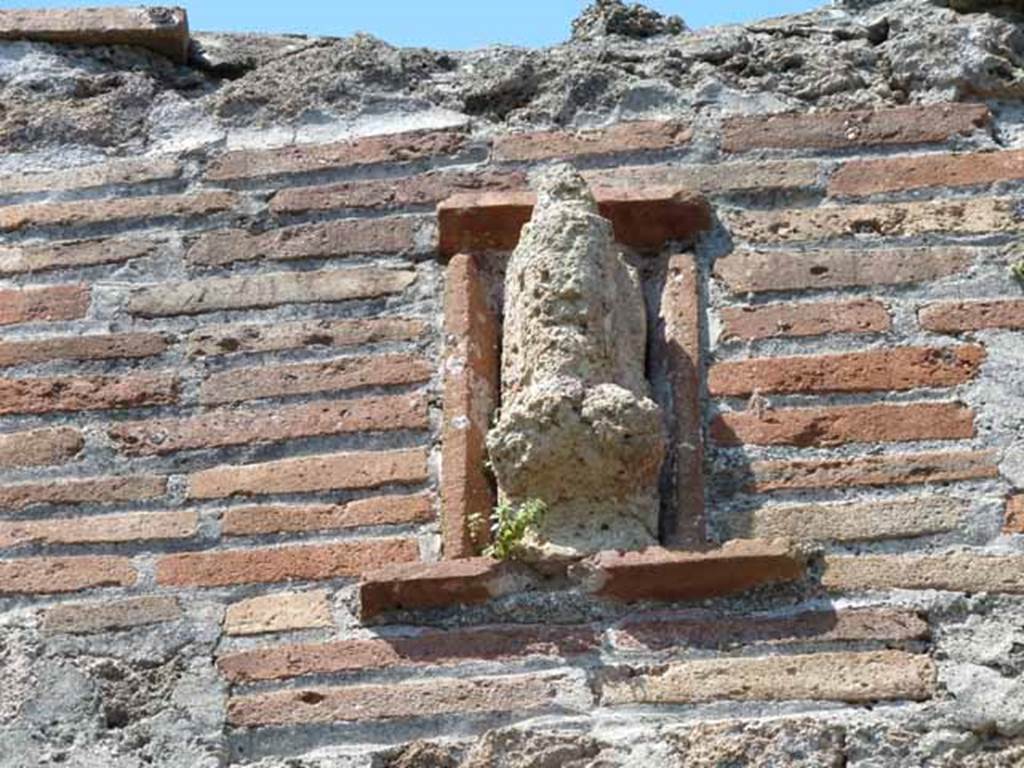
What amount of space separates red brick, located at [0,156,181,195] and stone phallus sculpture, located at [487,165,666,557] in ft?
2.51

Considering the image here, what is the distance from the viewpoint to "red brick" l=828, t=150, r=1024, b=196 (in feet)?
13.8

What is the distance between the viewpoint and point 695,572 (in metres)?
3.68

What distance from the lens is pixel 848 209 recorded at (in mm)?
4180

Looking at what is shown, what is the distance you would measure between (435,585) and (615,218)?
80 centimetres

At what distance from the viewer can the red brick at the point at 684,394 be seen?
3.81m

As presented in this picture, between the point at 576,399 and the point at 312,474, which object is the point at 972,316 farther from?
the point at 312,474

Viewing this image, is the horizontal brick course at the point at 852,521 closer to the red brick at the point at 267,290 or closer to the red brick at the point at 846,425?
the red brick at the point at 846,425

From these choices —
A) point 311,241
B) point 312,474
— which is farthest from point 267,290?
point 312,474

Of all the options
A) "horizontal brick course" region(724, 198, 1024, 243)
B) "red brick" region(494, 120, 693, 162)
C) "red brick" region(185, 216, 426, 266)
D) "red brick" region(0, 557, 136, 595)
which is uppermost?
"red brick" region(494, 120, 693, 162)

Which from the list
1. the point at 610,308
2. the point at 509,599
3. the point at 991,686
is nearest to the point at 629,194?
the point at 610,308

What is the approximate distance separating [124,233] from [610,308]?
0.94 metres

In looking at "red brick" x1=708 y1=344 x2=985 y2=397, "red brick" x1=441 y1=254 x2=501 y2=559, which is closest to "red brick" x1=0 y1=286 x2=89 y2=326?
"red brick" x1=441 y1=254 x2=501 y2=559

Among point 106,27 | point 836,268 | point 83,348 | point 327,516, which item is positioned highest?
point 106,27

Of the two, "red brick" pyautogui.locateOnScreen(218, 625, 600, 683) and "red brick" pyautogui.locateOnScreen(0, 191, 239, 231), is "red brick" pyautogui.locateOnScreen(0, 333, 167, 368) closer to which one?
"red brick" pyautogui.locateOnScreen(0, 191, 239, 231)
